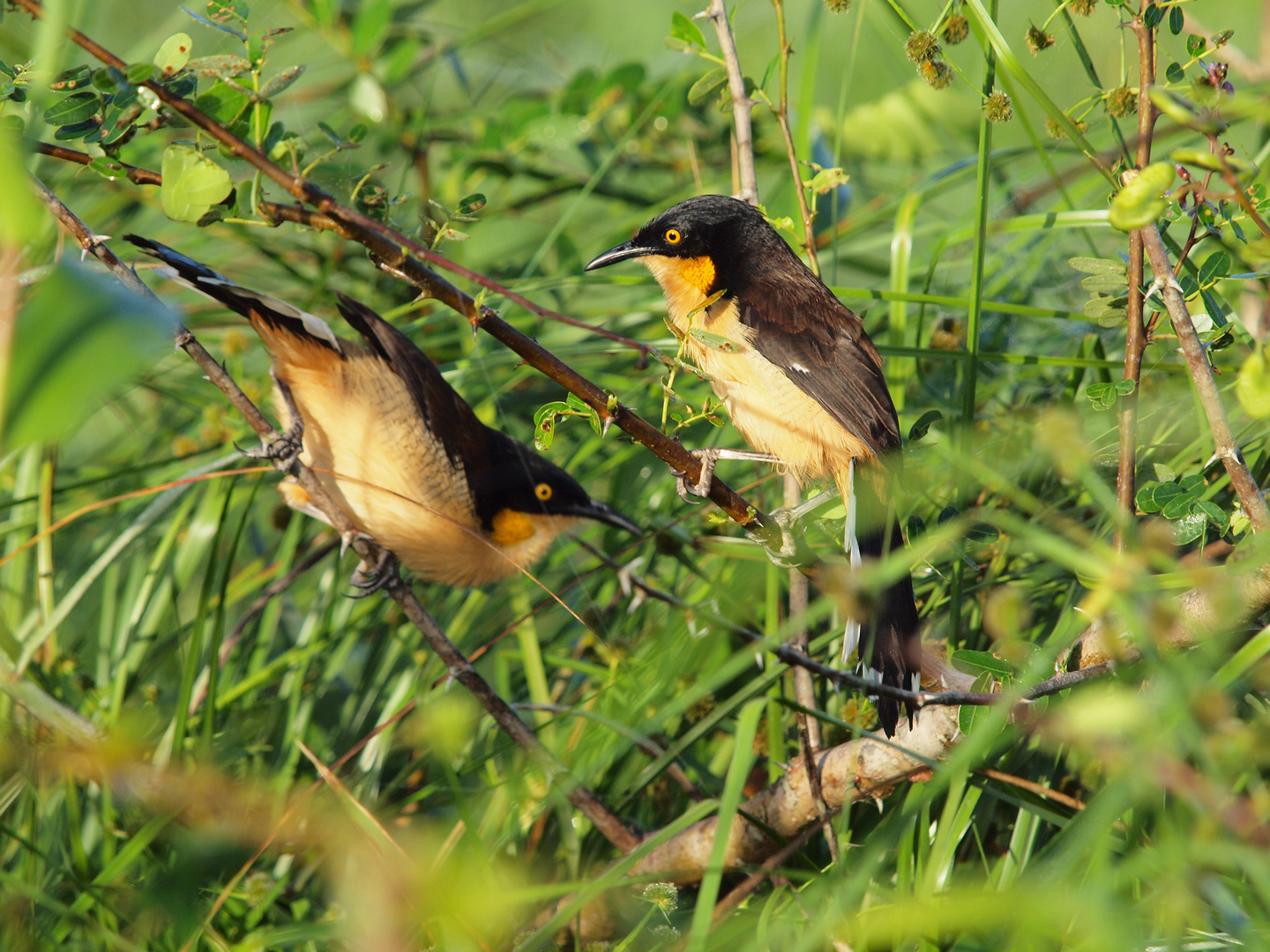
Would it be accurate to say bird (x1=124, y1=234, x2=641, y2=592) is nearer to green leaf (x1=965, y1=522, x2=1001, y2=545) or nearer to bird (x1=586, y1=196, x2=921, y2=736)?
bird (x1=586, y1=196, x2=921, y2=736)

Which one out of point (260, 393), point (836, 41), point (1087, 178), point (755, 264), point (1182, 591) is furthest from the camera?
point (836, 41)

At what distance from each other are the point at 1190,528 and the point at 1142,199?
3.22 feet

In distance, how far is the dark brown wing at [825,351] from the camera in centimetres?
303

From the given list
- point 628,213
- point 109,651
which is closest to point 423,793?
point 109,651

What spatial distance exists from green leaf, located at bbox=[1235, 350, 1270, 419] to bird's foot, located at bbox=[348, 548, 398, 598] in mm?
2208

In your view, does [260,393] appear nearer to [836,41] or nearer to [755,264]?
[755,264]

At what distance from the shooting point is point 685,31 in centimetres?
275

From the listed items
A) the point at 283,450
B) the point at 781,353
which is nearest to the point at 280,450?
the point at 283,450

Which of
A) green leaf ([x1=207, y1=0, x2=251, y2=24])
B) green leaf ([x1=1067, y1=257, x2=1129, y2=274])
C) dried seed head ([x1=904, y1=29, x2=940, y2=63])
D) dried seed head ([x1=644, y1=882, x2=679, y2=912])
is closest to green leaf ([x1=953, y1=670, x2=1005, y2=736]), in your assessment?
dried seed head ([x1=644, y1=882, x2=679, y2=912])

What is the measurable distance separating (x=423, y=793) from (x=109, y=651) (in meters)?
1.51

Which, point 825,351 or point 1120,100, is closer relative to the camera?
point 1120,100

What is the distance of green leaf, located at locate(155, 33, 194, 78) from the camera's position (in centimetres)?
219

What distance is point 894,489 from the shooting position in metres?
2.83

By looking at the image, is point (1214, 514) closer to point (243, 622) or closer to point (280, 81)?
point (280, 81)
